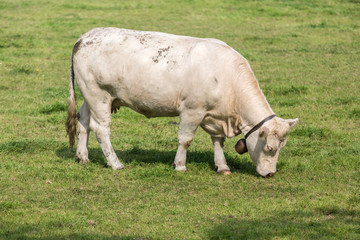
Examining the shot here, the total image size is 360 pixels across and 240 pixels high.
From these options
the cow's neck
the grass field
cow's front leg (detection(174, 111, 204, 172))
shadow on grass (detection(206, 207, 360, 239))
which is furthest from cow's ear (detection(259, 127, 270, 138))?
shadow on grass (detection(206, 207, 360, 239))

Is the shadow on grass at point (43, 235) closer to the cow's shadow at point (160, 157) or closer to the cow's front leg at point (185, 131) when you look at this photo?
the cow's front leg at point (185, 131)

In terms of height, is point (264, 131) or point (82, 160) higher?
point (264, 131)

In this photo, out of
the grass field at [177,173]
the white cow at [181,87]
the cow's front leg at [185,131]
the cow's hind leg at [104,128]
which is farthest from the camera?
the cow's hind leg at [104,128]

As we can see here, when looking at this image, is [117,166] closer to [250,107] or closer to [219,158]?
[219,158]

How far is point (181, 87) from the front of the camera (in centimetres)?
900

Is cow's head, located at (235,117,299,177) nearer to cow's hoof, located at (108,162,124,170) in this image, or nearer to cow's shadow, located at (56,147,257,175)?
cow's shadow, located at (56,147,257,175)

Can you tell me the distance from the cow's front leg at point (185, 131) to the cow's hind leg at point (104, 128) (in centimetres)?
95

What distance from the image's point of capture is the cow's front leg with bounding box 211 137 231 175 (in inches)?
368

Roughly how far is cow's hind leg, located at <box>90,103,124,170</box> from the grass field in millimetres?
200

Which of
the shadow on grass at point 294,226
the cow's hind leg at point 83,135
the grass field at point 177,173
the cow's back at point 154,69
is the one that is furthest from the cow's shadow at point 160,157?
the shadow on grass at point 294,226

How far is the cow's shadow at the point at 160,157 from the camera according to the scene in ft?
32.1

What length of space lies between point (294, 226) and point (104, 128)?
3877 mm

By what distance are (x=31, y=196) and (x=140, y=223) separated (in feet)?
5.94

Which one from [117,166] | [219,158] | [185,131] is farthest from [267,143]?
[117,166]
